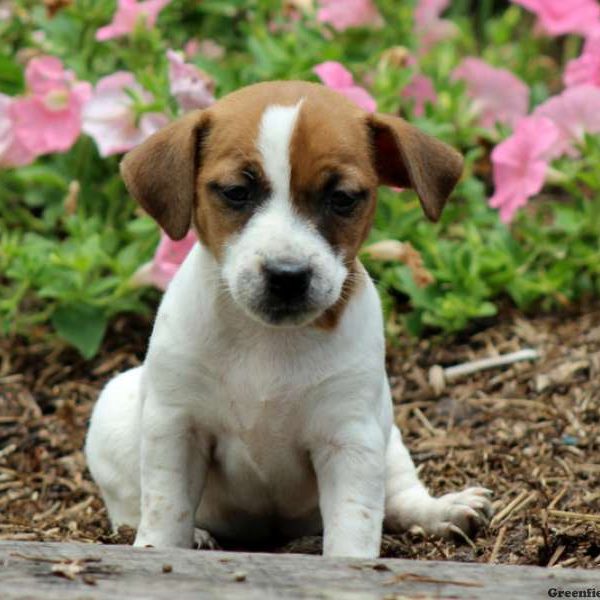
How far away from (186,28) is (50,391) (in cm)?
245

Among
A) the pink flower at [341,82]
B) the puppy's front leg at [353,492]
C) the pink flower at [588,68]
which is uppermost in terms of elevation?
the pink flower at [341,82]

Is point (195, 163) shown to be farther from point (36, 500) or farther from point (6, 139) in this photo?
point (6, 139)

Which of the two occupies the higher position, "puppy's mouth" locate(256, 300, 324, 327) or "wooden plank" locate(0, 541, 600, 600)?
"puppy's mouth" locate(256, 300, 324, 327)

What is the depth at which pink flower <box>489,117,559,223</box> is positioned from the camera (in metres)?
6.82

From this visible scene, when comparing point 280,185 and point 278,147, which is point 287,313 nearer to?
point 280,185

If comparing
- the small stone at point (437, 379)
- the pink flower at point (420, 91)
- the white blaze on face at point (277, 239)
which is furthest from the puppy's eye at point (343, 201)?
the pink flower at point (420, 91)

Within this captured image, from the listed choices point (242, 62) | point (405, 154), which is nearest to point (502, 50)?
point (242, 62)

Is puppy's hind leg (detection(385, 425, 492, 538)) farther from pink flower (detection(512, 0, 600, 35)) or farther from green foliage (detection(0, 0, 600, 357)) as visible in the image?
pink flower (detection(512, 0, 600, 35))

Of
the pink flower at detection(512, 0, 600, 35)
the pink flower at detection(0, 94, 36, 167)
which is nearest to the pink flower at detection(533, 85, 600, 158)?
the pink flower at detection(512, 0, 600, 35)

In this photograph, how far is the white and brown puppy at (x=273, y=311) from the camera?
4.31 m

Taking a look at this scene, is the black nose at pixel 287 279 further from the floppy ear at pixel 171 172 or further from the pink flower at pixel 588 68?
the pink flower at pixel 588 68

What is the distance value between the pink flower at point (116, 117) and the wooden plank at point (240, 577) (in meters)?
3.18

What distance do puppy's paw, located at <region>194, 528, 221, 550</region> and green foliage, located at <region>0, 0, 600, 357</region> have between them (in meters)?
1.73

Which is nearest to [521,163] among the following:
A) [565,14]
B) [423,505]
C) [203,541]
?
[565,14]
